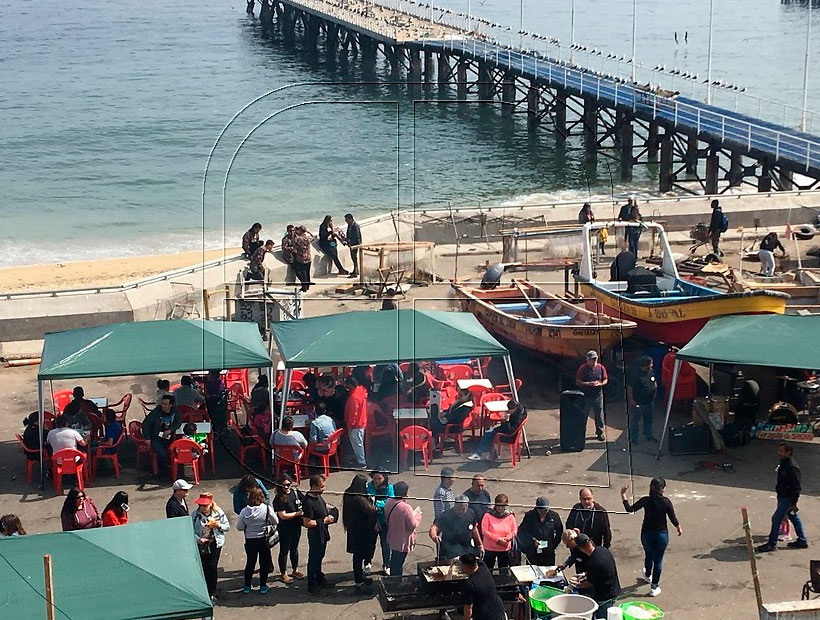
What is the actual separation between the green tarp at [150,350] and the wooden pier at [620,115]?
365 cm

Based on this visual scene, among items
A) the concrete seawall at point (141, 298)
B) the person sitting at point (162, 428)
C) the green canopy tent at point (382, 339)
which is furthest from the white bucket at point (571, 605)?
the concrete seawall at point (141, 298)

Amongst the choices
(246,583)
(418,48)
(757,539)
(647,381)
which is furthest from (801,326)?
(418,48)

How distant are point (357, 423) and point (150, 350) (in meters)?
5.21

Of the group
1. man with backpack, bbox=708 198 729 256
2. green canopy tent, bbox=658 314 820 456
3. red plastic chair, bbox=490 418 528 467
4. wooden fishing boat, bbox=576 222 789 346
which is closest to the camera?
red plastic chair, bbox=490 418 528 467

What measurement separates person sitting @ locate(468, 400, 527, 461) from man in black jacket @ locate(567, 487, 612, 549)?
38.5 inches

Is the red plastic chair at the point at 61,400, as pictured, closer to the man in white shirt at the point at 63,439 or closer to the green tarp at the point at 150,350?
the green tarp at the point at 150,350

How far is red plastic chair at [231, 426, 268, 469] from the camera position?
13307 mm

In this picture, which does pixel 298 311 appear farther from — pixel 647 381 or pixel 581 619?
pixel 581 619

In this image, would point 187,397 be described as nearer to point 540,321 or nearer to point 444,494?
point 540,321

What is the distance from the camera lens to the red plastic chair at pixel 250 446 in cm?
1331

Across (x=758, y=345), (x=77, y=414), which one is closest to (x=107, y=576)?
(x=77, y=414)

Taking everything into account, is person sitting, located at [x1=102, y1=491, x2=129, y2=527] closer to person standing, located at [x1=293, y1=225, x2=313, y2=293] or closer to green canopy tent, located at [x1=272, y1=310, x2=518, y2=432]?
green canopy tent, located at [x1=272, y1=310, x2=518, y2=432]

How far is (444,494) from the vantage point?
31.4 ft

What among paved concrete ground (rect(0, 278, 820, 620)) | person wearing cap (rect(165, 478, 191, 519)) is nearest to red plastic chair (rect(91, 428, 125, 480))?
paved concrete ground (rect(0, 278, 820, 620))
